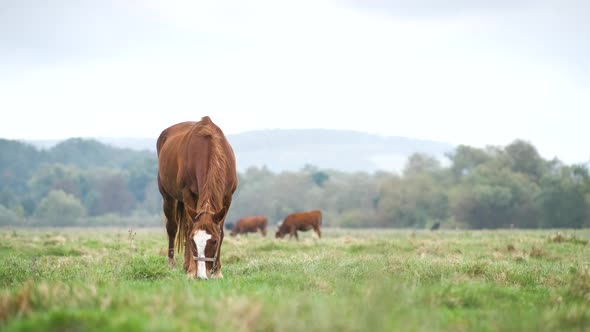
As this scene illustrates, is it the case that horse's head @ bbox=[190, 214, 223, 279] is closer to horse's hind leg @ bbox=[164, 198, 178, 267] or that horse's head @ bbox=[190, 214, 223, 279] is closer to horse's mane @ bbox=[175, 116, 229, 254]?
horse's mane @ bbox=[175, 116, 229, 254]

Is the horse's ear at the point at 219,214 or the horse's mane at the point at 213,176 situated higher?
the horse's mane at the point at 213,176

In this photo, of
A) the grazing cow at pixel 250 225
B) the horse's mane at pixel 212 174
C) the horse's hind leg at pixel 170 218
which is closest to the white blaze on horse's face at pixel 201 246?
the horse's mane at pixel 212 174

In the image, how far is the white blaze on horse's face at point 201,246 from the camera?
401 inches

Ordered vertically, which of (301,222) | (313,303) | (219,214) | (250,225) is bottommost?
(250,225)

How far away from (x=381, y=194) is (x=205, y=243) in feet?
267

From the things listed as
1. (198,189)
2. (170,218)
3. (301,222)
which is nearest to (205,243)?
(198,189)

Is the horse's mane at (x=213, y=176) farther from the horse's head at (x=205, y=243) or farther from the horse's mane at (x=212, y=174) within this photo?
the horse's head at (x=205, y=243)

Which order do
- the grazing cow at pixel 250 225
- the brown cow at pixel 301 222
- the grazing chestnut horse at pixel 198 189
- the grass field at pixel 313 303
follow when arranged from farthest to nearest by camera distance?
the grazing cow at pixel 250 225, the brown cow at pixel 301 222, the grazing chestnut horse at pixel 198 189, the grass field at pixel 313 303

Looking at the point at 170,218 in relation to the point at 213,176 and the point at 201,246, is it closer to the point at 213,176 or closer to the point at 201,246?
the point at 213,176

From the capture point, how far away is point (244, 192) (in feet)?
393

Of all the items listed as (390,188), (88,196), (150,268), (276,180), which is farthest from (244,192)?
(150,268)

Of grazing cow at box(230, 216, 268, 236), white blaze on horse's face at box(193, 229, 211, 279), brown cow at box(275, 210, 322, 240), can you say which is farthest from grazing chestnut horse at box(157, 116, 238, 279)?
grazing cow at box(230, 216, 268, 236)

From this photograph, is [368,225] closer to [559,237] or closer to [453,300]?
[559,237]

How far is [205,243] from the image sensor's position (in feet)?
34.0
